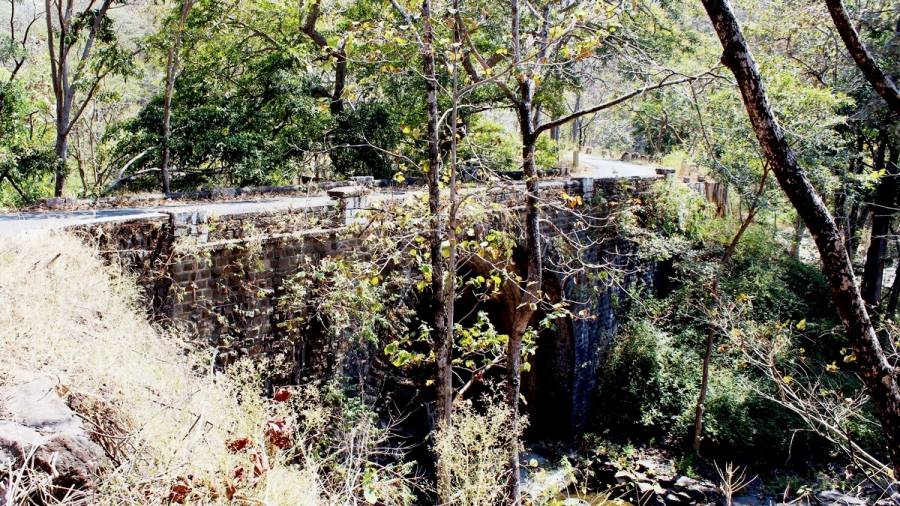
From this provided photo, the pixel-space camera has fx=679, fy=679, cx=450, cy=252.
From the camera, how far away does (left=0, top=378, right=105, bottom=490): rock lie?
3117 mm

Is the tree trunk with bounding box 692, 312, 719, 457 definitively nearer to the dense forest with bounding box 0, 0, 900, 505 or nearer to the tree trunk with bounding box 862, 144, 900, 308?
the dense forest with bounding box 0, 0, 900, 505

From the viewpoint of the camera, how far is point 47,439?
10.5 feet

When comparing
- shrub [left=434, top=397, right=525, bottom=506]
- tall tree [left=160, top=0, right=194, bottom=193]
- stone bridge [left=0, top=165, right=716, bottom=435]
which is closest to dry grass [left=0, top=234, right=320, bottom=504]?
stone bridge [left=0, top=165, right=716, bottom=435]

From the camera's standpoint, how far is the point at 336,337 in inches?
288

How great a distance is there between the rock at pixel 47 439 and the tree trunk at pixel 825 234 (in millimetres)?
3767

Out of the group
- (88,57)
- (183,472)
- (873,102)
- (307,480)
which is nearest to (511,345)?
(307,480)

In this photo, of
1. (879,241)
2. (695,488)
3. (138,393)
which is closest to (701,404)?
(695,488)

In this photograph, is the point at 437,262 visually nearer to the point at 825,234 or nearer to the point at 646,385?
the point at 825,234

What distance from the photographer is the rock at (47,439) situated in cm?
312

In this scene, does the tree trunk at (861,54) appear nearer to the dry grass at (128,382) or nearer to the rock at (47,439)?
the dry grass at (128,382)

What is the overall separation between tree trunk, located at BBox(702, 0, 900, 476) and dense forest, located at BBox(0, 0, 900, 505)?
0.01 meters

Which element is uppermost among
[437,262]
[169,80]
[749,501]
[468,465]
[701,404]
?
[169,80]

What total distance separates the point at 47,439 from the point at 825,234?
13.0ft

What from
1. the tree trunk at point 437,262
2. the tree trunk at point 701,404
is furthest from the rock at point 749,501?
the tree trunk at point 437,262
